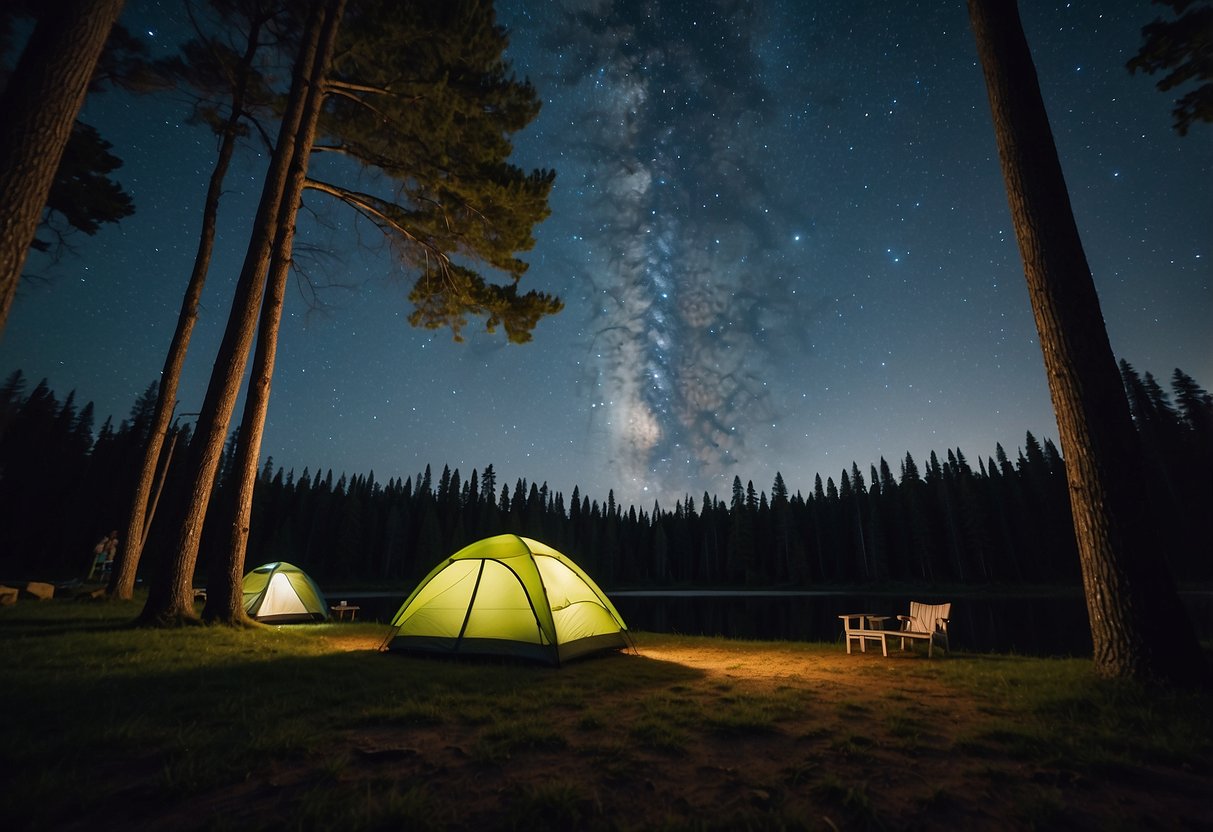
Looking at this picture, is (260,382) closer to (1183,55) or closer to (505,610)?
(505,610)

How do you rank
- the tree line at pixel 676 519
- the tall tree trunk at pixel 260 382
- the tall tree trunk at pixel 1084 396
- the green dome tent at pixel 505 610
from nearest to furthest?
the tall tree trunk at pixel 1084 396
the green dome tent at pixel 505 610
the tall tree trunk at pixel 260 382
the tree line at pixel 676 519

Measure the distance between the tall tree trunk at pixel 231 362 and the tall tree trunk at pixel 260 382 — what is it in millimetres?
173

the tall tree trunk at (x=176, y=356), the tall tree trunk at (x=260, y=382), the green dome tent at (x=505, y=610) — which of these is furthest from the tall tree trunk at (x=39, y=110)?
the tall tree trunk at (x=176, y=356)

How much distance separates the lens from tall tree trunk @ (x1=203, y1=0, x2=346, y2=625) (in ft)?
29.3

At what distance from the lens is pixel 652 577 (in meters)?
86.8

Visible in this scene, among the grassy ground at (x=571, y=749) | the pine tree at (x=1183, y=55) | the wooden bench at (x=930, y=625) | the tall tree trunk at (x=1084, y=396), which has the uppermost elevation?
the pine tree at (x=1183, y=55)

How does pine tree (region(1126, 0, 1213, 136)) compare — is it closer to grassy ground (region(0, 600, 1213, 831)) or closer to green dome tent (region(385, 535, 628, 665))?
grassy ground (region(0, 600, 1213, 831))

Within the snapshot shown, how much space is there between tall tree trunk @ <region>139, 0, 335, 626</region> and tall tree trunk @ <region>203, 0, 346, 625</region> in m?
0.17

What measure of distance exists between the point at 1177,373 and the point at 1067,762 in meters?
69.9

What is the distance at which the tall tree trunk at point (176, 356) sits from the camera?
12062 mm

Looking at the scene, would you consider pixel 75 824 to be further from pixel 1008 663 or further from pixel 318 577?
pixel 318 577

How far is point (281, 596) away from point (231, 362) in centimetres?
725

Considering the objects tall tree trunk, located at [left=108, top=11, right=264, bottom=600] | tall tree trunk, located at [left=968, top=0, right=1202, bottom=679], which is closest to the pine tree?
tall tree trunk, located at [left=968, top=0, right=1202, bottom=679]

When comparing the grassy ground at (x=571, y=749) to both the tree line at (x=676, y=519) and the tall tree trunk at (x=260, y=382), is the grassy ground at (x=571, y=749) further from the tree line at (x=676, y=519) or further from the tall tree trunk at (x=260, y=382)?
the tree line at (x=676, y=519)
